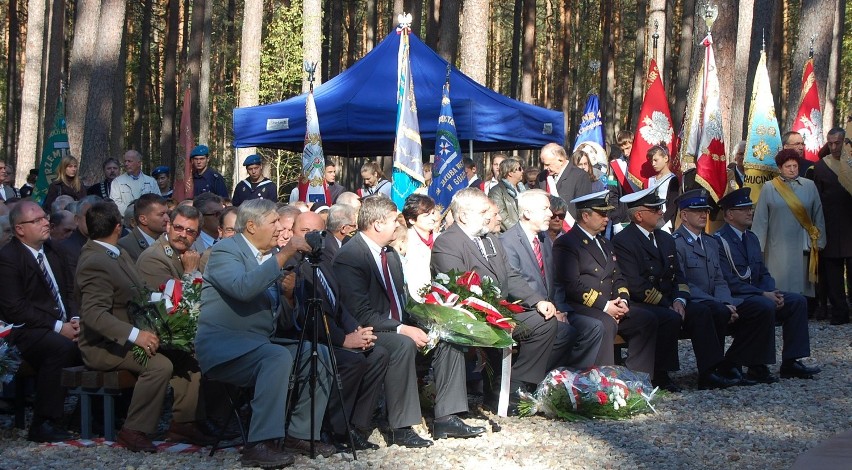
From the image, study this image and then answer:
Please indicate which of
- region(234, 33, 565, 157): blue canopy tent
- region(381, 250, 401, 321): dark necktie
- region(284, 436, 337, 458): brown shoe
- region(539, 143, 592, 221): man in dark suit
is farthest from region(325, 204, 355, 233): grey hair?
region(234, 33, 565, 157): blue canopy tent

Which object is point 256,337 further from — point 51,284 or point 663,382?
point 663,382

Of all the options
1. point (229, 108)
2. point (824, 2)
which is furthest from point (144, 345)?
point (229, 108)

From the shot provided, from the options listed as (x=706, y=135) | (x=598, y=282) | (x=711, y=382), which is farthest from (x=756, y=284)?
(x=706, y=135)

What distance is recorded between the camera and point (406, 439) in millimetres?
7211

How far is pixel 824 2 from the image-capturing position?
15789 mm

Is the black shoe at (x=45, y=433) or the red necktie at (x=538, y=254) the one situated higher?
the red necktie at (x=538, y=254)

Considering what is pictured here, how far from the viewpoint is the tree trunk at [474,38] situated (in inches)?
637

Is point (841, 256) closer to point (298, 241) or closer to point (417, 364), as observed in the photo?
point (417, 364)

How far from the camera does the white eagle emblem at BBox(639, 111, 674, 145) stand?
508 inches

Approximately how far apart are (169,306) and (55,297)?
3.59ft

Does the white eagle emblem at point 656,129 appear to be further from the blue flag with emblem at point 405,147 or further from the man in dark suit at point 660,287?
the man in dark suit at point 660,287

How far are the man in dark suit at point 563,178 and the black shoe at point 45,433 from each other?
604cm

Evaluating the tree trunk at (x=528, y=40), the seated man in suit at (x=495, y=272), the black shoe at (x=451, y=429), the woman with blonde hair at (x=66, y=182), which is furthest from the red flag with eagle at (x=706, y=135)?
the tree trunk at (x=528, y=40)

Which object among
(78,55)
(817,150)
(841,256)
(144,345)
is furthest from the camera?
(78,55)
